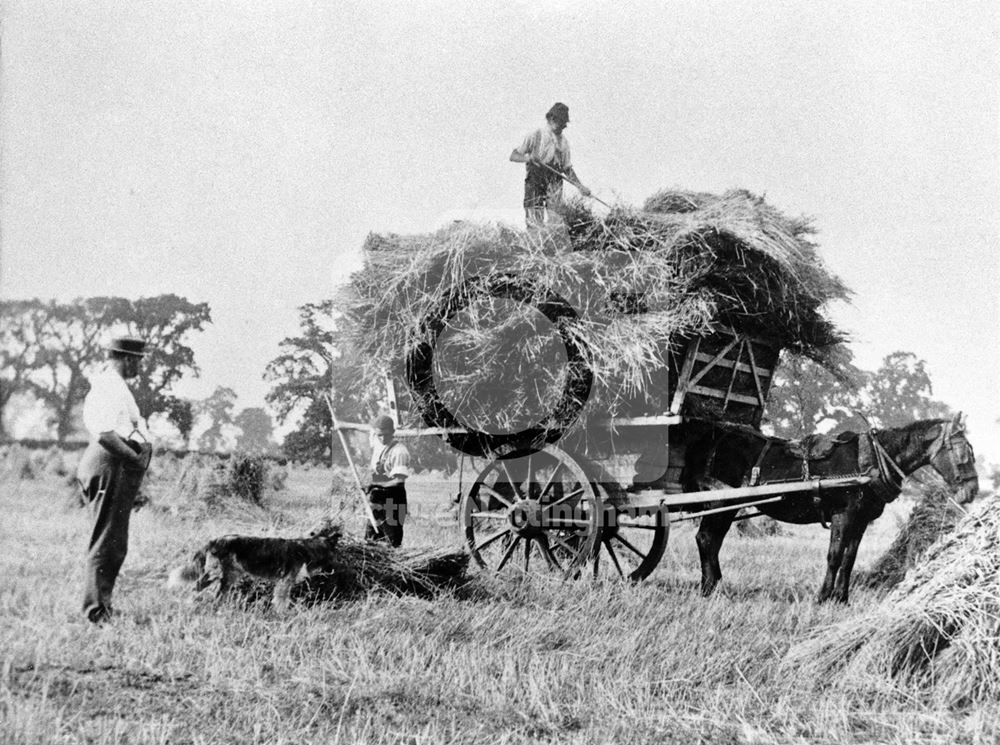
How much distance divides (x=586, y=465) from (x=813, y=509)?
195cm

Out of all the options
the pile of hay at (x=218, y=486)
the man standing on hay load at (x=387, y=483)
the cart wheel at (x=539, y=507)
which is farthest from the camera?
the pile of hay at (x=218, y=486)

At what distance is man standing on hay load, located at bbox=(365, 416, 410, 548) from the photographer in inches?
279

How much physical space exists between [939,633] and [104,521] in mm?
3892

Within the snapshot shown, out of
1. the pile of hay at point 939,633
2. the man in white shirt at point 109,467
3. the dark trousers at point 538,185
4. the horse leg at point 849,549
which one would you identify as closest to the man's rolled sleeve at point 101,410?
the man in white shirt at point 109,467

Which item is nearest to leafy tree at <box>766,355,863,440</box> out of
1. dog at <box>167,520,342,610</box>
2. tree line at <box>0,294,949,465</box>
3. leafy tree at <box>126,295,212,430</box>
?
tree line at <box>0,294,949,465</box>

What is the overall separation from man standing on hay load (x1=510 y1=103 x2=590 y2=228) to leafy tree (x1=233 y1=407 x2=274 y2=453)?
55.7 ft

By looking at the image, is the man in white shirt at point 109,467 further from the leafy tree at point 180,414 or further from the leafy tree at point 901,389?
the leafy tree at point 901,389

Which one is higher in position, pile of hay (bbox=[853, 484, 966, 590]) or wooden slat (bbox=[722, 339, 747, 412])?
wooden slat (bbox=[722, 339, 747, 412])

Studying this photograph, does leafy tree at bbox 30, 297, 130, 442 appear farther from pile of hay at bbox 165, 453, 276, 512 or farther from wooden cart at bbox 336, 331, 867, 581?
wooden cart at bbox 336, 331, 867, 581

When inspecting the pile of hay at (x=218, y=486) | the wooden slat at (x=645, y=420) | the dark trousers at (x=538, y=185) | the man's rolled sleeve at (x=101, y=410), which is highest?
the dark trousers at (x=538, y=185)

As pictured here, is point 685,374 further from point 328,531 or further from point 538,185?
point 328,531

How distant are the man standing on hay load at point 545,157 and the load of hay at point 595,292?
1.16m

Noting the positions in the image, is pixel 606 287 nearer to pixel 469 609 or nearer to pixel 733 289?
pixel 733 289

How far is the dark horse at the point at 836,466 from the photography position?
6078mm
